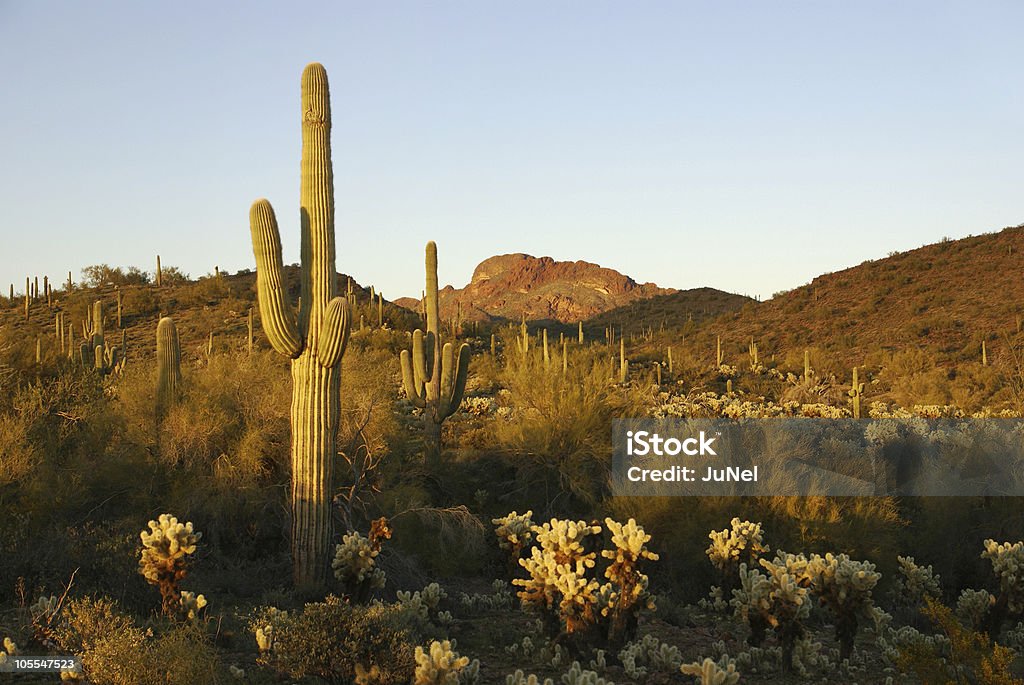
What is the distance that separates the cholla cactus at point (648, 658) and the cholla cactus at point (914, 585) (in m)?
4.14

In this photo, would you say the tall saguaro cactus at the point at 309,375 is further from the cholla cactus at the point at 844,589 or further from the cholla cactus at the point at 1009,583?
the cholla cactus at the point at 1009,583

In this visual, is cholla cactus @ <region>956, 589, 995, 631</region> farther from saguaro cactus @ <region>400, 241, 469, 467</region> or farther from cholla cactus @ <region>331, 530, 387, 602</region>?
saguaro cactus @ <region>400, 241, 469, 467</region>

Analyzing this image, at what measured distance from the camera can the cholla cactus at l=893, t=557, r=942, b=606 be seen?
421 inches

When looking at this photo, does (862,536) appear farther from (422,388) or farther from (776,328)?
(776,328)

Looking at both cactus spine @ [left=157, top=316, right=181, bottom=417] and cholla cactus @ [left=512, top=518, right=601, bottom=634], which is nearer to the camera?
cholla cactus @ [left=512, top=518, right=601, bottom=634]

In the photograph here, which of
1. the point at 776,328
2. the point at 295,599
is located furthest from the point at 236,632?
the point at 776,328

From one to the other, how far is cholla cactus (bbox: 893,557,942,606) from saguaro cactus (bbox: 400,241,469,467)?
7628mm

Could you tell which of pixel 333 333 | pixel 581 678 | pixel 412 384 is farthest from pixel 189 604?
pixel 412 384

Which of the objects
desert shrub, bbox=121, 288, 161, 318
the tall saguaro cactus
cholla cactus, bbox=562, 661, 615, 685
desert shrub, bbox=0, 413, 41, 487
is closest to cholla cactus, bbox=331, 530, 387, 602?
the tall saguaro cactus

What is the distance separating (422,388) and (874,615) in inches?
401

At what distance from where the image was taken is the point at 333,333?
1007cm

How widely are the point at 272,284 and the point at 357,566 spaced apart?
316cm

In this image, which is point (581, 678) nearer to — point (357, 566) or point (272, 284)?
point (357, 566)

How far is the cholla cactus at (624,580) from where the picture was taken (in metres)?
7.84
